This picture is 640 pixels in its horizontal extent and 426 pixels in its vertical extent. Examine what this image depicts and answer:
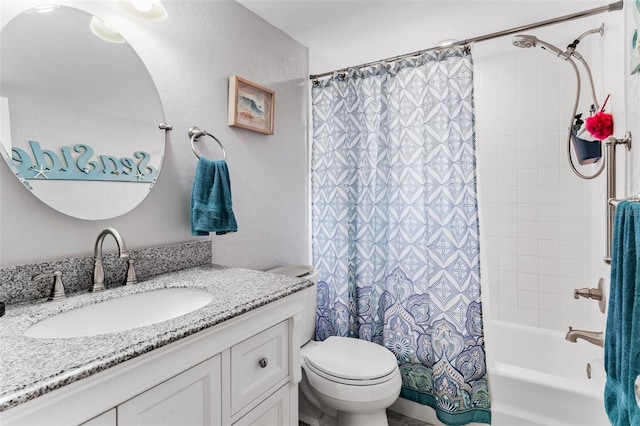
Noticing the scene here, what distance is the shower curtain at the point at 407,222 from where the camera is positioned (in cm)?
172

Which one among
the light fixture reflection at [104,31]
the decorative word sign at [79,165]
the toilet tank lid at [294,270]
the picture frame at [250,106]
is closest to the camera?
the decorative word sign at [79,165]

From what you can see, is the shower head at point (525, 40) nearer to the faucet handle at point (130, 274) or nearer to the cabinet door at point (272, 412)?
the cabinet door at point (272, 412)

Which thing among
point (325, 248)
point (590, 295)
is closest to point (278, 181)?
point (325, 248)

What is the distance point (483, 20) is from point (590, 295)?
1.56 m

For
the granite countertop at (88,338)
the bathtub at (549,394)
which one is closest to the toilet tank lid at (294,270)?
the granite countertop at (88,338)

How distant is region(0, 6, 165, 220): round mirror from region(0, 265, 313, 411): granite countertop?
33 cm

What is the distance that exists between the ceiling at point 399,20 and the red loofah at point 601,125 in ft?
2.61

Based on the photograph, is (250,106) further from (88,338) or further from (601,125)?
(601,125)

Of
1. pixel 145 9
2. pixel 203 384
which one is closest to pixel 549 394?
pixel 203 384

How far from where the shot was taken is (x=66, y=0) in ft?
3.65

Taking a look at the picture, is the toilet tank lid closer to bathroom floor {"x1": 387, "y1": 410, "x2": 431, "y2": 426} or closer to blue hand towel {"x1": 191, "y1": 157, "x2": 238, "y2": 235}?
blue hand towel {"x1": 191, "y1": 157, "x2": 238, "y2": 235}

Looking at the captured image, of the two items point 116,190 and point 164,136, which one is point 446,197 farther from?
point 116,190

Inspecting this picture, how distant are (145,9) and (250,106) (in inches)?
25.0

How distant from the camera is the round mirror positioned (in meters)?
0.99
